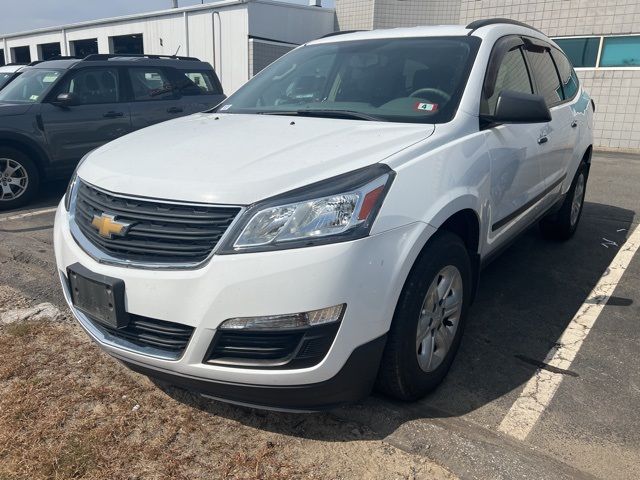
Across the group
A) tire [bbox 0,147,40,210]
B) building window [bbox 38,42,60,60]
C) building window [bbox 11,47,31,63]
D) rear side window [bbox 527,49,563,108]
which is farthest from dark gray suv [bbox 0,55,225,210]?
building window [bbox 11,47,31,63]

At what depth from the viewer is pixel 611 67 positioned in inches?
471

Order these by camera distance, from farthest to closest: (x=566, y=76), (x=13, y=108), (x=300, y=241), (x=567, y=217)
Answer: (x=13, y=108) < (x=567, y=217) < (x=566, y=76) < (x=300, y=241)

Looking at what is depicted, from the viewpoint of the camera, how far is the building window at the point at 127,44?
67.8ft

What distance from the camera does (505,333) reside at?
10.8ft

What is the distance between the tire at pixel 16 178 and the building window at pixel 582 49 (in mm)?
11137

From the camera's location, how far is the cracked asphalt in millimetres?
2219

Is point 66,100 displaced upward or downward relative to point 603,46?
downward

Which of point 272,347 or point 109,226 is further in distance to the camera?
point 109,226

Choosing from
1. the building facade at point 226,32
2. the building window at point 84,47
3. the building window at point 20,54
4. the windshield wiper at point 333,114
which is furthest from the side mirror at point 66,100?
the building window at point 20,54

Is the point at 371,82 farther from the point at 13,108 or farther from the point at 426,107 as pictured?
the point at 13,108

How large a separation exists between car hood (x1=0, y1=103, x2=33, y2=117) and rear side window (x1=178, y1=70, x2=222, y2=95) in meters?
2.06

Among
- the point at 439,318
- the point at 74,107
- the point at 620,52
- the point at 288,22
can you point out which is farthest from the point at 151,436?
the point at 288,22

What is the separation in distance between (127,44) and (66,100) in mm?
16390

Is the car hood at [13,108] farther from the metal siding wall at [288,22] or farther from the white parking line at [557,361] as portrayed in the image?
the metal siding wall at [288,22]
